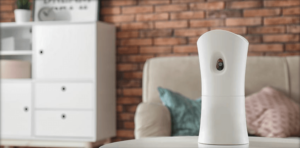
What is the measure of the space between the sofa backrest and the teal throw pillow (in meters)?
0.32

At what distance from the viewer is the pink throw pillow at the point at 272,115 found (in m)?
2.34

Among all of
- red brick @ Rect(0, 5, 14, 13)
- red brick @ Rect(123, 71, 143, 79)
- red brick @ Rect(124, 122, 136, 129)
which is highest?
red brick @ Rect(0, 5, 14, 13)

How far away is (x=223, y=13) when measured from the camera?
10.5 ft

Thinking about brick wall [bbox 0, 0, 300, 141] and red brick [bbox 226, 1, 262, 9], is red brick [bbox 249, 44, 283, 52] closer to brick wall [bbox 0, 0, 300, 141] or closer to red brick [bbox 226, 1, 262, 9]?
brick wall [bbox 0, 0, 300, 141]

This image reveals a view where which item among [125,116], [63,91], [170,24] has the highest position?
[170,24]

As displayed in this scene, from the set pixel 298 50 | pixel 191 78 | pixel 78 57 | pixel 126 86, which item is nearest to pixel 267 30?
pixel 298 50

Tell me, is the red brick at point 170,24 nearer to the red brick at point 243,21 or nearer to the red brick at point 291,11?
the red brick at point 243,21

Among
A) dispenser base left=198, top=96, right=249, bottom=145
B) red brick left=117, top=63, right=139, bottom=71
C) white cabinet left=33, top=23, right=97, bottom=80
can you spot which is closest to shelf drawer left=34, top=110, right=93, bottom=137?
white cabinet left=33, top=23, right=97, bottom=80

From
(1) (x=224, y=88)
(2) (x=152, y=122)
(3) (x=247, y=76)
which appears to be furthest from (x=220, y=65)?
(3) (x=247, y=76)

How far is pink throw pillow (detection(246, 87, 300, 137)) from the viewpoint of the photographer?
7.67 feet

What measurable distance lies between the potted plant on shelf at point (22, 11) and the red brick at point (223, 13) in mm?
1415

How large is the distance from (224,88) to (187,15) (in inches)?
87.8

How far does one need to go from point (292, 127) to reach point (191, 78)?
0.69 m

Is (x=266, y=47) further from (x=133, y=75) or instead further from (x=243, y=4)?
(x=133, y=75)
